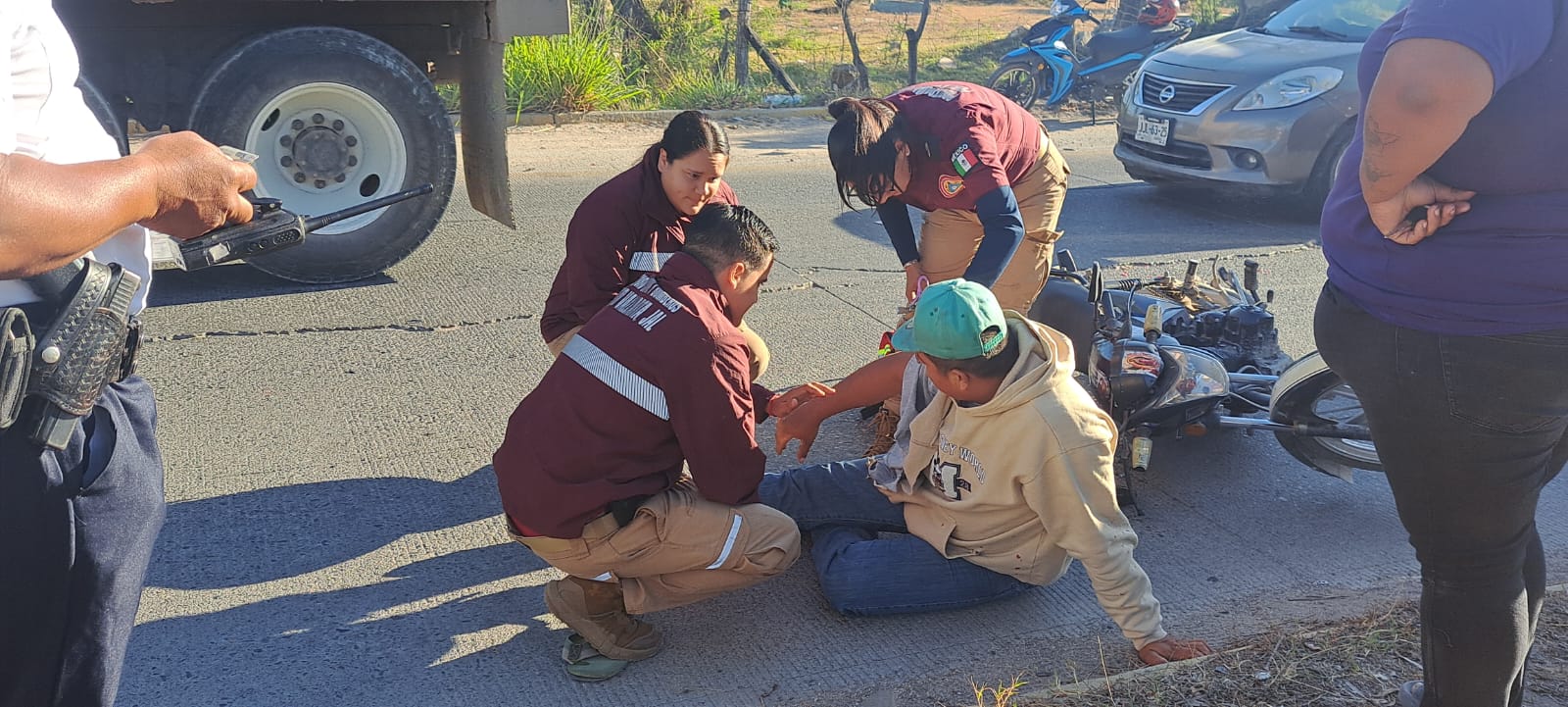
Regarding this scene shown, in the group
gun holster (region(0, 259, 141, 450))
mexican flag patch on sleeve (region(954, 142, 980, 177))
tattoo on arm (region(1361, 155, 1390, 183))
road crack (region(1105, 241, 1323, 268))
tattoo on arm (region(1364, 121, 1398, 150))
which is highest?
tattoo on arm (region(1364, 121, 1398, 150))

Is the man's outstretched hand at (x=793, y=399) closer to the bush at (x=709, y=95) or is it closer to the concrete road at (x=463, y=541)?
the concrete road at (x=463, y=541)

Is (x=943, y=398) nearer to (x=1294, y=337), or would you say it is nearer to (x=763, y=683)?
(x=763, y=683)

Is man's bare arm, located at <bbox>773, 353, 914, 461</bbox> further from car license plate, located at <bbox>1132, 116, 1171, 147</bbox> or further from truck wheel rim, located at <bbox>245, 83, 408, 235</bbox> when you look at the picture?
car license plate, located at <bbox>1132, 116, 1171, 147</bbox>

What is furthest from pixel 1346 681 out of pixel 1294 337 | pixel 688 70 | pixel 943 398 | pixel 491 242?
pixel 688 70

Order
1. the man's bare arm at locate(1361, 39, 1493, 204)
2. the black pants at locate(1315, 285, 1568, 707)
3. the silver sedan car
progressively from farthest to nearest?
the silver sedan car < the black pants at locate(1315, 285, 1568, 707) < the man's bare arm at locate(1361, 39, 1493, 204)

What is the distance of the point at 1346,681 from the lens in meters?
3.01

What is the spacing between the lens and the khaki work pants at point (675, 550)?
3158mm

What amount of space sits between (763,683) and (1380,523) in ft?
7.19

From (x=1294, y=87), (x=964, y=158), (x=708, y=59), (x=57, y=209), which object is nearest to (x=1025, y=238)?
(x=964, y=158)

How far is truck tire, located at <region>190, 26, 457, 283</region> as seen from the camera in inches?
230

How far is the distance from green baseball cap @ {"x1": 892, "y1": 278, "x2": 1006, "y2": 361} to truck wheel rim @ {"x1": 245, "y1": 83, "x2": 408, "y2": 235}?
12.9 ft

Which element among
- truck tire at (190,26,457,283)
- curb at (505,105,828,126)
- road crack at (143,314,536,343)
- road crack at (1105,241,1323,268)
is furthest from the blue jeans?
curb at (505,105,828,126)

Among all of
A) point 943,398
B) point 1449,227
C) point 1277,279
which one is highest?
point 1449,227

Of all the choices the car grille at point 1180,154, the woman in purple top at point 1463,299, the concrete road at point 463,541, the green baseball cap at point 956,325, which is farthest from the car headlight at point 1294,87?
the woman in purple top at point 1463,299
